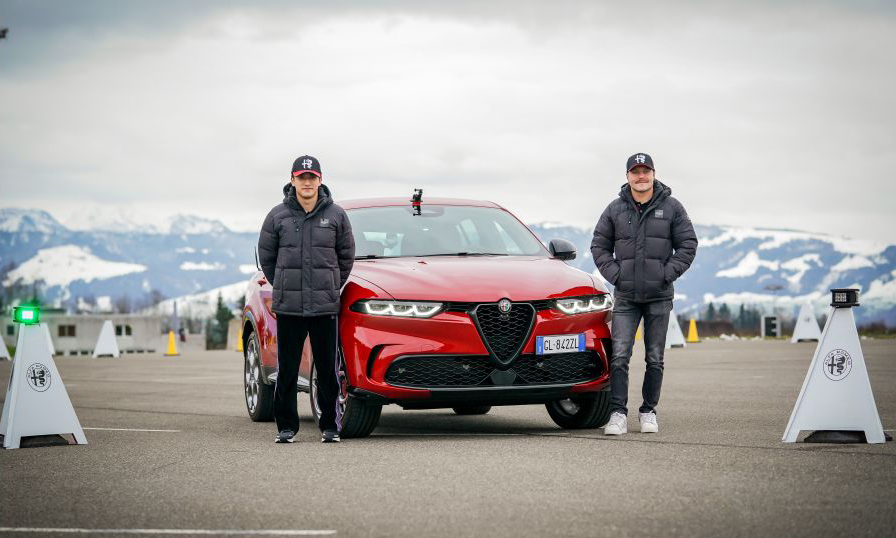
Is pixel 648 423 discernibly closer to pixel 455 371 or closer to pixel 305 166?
pixel 455 371

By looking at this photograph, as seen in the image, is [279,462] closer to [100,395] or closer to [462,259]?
[462,259]

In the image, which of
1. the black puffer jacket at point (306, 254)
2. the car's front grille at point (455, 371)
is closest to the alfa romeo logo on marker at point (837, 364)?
the car's front grille at point (455, 371)

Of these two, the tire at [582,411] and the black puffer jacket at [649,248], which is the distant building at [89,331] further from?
the black puffer jacket at [649,248]

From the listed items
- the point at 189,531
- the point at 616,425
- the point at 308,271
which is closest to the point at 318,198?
the point at 308,271

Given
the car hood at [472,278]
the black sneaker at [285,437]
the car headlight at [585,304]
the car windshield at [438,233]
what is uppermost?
the car windshield at [438,233]

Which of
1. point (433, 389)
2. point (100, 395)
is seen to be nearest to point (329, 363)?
point (433, 389)

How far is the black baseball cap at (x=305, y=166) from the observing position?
957 cm

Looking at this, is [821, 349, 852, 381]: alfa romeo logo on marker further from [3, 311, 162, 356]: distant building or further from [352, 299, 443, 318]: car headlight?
[3, 311, 162, 356]: distant building

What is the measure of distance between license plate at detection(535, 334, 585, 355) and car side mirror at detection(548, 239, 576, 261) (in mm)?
1101

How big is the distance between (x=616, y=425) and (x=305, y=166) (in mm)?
3008

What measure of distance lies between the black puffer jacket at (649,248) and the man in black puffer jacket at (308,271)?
1986 mm

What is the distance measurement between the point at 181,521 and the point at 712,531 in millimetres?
2430

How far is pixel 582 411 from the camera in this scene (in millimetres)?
10250

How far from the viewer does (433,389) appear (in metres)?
9.23
